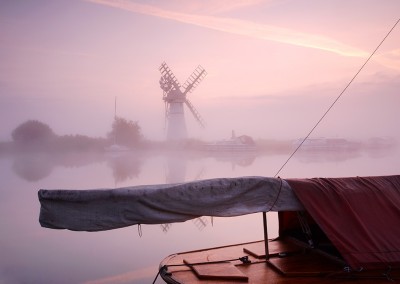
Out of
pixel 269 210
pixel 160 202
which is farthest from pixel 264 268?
pixel 160 202

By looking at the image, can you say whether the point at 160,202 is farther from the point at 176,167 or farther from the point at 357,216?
the point at 176,167

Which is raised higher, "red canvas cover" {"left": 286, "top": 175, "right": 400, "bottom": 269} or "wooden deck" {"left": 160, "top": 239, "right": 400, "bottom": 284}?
"red canvas cover" {"left": 286, "top": 175, "right": 400, "bottom": 269}

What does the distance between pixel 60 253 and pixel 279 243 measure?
12967 millimetres

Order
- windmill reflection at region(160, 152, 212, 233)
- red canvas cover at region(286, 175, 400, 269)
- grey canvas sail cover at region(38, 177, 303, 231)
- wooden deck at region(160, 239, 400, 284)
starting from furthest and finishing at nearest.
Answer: windmill reflection at region(160, 152, 212, 233) < red canvas cover at region(286, 175, 400, 269) < wooden deck at region(160, 239, 400, 284) < grey canvas sail cover at region(38, 177, 303, 231)

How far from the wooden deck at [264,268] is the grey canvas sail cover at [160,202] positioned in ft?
2.83

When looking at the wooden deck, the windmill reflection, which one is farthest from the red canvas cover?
the windmill reflection

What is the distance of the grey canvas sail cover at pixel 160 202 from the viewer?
4535 mm

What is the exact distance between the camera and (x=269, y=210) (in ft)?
17.1

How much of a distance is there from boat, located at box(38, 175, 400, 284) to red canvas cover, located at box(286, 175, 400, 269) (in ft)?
0.04

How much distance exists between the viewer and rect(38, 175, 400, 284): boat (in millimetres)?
4605

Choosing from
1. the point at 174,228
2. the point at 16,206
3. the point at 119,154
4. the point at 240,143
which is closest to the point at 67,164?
the point at 119,154

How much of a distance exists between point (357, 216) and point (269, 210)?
132 cm

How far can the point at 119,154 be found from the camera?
293 ft

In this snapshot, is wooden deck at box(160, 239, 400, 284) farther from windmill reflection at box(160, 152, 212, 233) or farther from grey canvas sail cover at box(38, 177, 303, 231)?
windmill reflection at box(160, 152, 212, 233)
